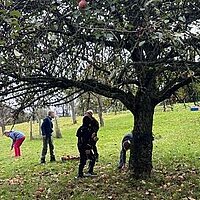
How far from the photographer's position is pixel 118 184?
988 cm

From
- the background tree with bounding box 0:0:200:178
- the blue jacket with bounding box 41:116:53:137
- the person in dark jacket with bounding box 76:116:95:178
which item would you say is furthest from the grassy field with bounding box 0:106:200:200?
the blue jacket with bounding box 41:116:53:137

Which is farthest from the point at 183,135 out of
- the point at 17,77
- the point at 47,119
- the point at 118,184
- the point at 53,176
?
the point at 17,77

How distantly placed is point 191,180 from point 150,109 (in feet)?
6.09

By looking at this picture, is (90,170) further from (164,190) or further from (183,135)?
(183,135)

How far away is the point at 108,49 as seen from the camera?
8.12 meters

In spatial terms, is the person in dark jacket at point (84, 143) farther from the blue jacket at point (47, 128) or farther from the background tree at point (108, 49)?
the blue jacket at point (47, 128)

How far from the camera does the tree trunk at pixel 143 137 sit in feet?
33.2

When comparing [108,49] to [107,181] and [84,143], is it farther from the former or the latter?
[84,143]

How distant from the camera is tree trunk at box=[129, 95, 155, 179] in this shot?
10.1 m

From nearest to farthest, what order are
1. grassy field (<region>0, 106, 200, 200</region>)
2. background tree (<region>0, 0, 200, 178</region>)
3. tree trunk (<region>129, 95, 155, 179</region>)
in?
background tree (<region>0, 0, 200, 178</region>) < grassy field (<region>0, 106, 200, 200</region>) < tree trunk (<region>129, 95, 155, 179</region>)

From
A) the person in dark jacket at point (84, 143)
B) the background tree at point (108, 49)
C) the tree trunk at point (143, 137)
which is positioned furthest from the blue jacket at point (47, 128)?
the tree trunk at point (143, 137)

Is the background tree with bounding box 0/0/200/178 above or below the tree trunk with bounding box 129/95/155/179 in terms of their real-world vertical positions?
above

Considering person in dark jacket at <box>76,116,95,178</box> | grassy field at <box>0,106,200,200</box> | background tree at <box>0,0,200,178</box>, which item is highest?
background tree at <box>0,0,200,178</box>

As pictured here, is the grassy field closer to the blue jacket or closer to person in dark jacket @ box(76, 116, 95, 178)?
person in dark jacket @ box(76, 116, 95, 178)
